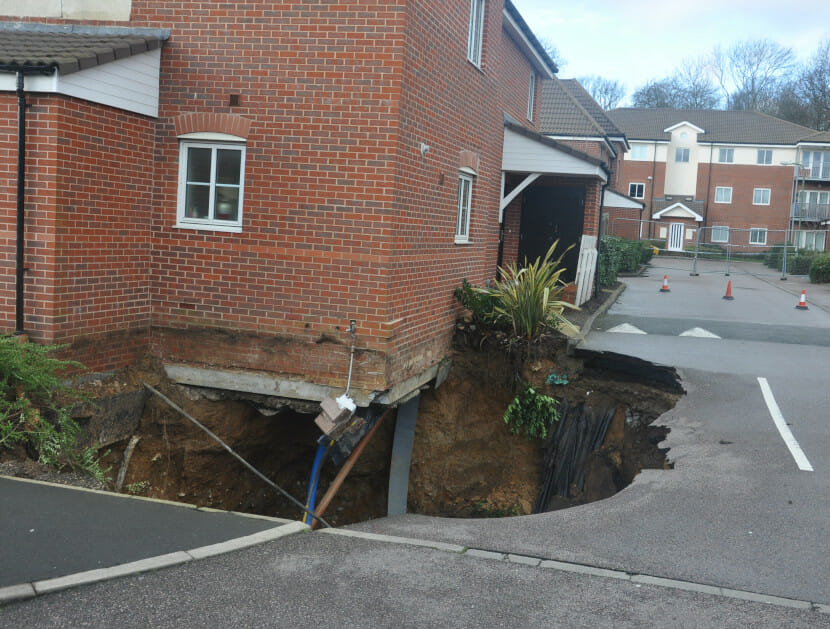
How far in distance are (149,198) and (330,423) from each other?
11.8ft

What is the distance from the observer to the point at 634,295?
21.7 m

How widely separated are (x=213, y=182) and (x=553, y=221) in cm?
1015

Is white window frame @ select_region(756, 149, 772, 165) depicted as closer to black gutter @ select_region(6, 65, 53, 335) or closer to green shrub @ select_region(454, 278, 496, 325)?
green shrub @ select_region(454, 278, 496, 325)

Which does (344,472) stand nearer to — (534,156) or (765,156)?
(534,156)

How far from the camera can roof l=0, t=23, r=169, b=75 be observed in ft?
25.7

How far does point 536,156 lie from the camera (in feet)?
48.4

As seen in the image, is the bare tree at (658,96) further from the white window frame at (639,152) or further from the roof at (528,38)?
the roof at (528,38)

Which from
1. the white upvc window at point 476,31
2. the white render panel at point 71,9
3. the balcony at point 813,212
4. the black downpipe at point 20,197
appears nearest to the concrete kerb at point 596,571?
the black downpipe at point 20,197

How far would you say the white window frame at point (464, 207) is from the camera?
12.2m

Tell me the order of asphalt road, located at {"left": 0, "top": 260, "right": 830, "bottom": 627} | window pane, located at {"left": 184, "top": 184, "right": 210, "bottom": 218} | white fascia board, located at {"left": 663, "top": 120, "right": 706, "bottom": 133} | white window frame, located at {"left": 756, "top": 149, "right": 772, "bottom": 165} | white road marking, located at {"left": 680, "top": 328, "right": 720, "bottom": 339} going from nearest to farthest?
asphalt road, located at {"left": 0, "top": 260, "right": 830, "bottom": 627}, window pane, located at {"left": 184, "top": 184, "right": 210, "bottom": 218}, white road marking, located at {"left": 680, "top": 328, "right": 720, "bottom": 339}, white window frame, located at {"left": 756, "top": 149, "right": 772, "bottom": 165}, white fascia board, located at {"left": 663, "top": 120, "right": 706, "bottom": 133}

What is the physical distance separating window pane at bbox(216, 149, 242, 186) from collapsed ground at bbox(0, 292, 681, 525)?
2429 mm

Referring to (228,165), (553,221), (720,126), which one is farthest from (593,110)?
(228,165)

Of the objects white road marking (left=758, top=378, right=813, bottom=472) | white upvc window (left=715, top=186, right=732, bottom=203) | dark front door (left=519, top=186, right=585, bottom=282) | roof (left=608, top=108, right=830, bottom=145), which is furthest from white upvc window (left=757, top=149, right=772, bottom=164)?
white road marking (left=758, top=378, right=813, bottom=472)

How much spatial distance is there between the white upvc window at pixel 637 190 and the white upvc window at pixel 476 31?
4615 centimetres
